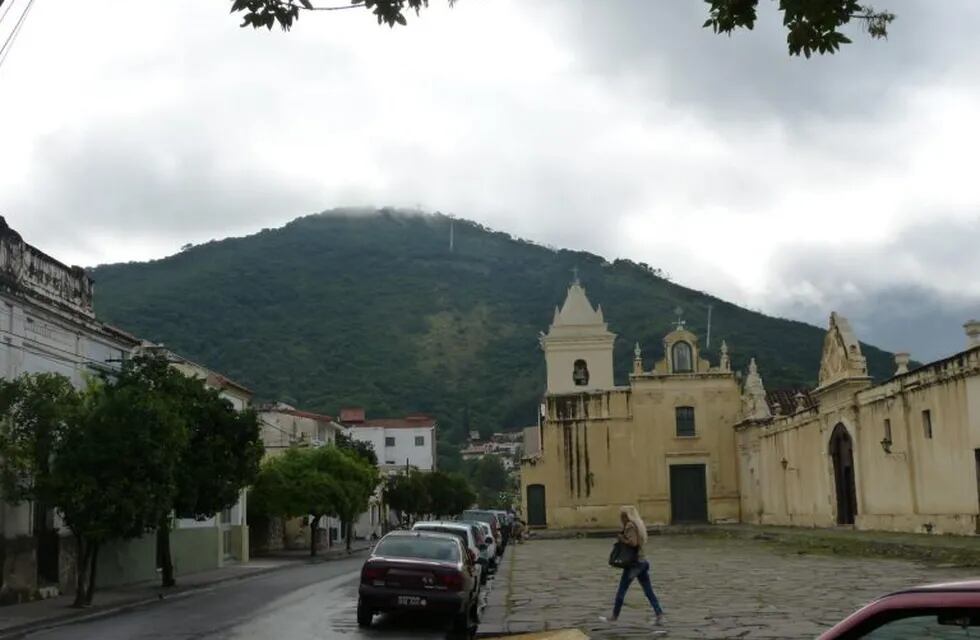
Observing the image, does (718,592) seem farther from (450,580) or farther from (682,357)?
(682,357)

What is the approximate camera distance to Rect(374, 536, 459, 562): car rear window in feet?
54.1

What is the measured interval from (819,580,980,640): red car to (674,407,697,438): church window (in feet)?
167

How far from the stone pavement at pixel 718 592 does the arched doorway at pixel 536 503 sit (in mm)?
26243

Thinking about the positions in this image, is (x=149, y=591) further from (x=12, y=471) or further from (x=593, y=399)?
(x=593, y=399)

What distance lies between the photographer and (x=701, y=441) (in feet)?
177

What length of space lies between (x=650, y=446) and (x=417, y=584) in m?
39.3

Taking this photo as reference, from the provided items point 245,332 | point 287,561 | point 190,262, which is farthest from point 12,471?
point 190,262

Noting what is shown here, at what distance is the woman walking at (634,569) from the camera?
1439cm

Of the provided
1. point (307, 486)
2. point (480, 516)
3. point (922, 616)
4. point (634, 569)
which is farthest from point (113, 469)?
point (307, 486)

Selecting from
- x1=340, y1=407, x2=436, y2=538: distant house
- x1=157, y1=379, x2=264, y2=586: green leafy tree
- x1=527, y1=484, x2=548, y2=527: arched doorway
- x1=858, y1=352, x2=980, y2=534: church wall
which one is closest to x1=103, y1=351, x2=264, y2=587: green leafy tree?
x1=157, y1=379, x2=264, y2=586: green leafy tree

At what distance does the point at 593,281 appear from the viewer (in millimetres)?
127688

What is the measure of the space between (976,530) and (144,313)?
91172 millimetres

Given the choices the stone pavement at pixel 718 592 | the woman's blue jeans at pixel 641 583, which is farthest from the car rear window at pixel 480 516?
the woman's blue jeans at pixel 641 583

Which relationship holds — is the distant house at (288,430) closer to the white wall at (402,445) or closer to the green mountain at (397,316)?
the green mountain at (397,316)
